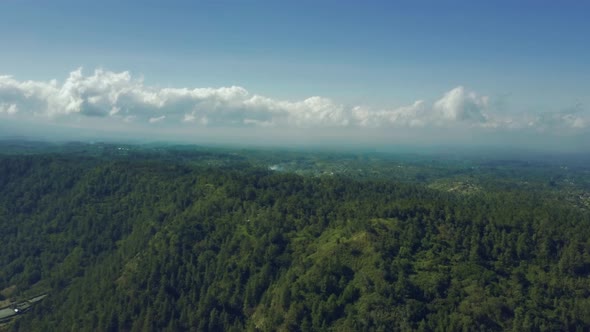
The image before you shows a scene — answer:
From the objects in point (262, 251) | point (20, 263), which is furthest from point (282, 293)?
point (20, 263)

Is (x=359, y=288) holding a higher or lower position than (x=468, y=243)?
lower

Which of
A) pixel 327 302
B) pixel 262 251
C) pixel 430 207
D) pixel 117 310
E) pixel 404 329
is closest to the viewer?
pixel 404 329

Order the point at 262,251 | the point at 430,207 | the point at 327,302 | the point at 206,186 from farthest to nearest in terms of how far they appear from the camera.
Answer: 1. the point at 206,186
2. the point at 430,207
3. the point at 262,251
4. the point at 327,302

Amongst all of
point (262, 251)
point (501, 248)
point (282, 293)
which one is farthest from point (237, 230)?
point (501, 248)

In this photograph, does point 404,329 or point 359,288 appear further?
point 359,288

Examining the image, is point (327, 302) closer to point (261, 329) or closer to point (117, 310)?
point (261, 329)

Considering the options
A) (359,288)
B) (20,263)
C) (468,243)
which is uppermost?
(468,243)
